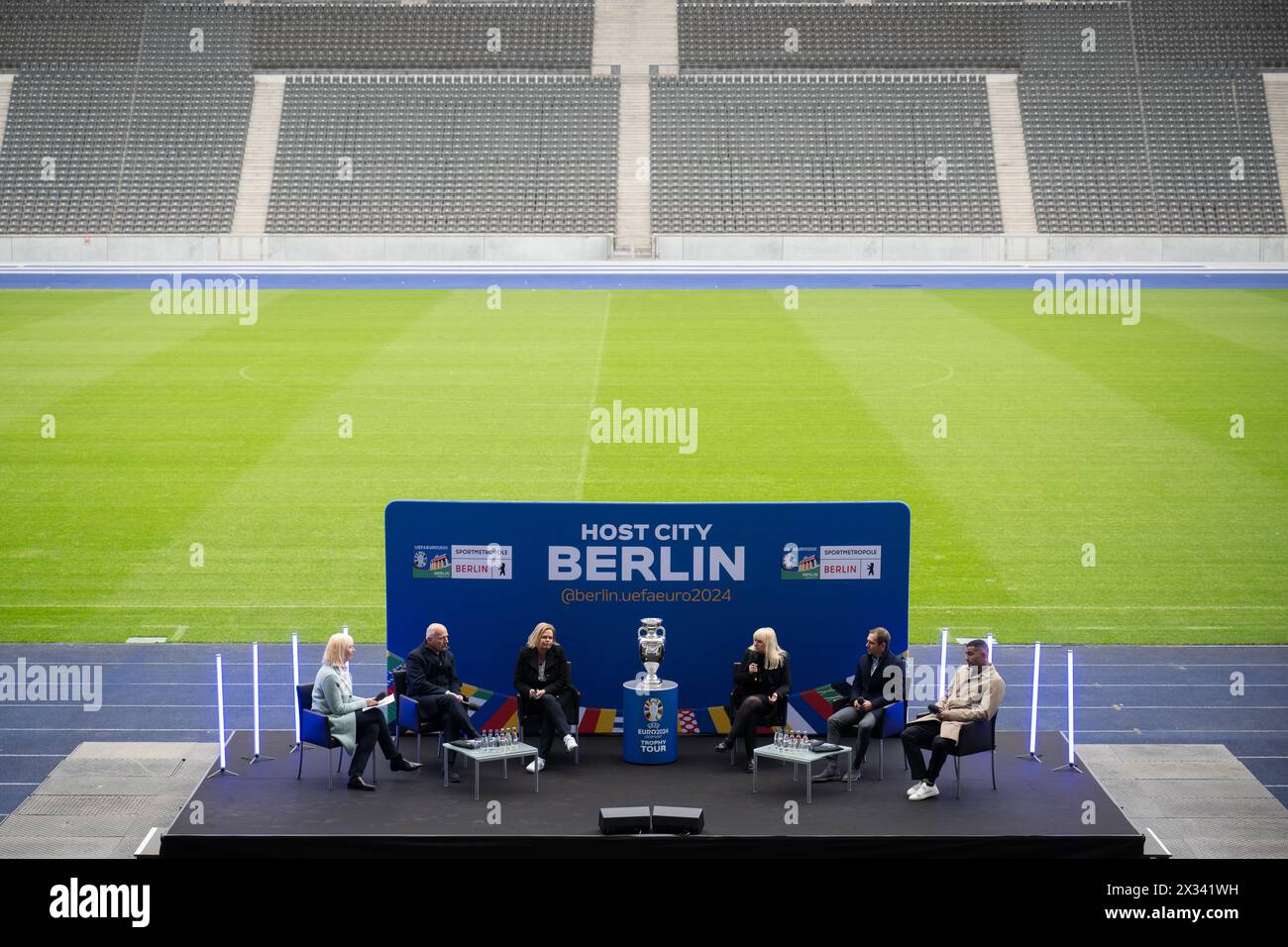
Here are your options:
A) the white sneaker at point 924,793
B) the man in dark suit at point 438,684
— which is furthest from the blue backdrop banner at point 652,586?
the white sneaker at point 924,793

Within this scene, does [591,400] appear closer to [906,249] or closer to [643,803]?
[643,803]

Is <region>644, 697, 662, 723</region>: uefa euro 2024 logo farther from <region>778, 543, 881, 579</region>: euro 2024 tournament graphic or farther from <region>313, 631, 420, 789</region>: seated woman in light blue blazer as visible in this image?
<region>313, 631, 420, 789</region>: seated woman in light blue blazer

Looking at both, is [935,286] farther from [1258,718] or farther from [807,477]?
[1258,718]

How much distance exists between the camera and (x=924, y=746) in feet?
33.2

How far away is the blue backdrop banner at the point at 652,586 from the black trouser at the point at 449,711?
0.77 meters

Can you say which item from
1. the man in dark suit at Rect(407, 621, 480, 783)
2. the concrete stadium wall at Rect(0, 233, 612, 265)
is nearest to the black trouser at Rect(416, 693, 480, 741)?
the man in dark suit at Rect(407, 621, 480, 783)

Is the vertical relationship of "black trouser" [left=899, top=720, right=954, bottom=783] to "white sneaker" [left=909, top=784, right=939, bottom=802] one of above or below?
above

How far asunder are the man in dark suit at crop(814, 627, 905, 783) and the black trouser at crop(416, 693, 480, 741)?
2.43 meters

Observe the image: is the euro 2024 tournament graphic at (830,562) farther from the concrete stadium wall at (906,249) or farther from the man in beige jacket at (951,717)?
the concrete stadium wall at (906,249)

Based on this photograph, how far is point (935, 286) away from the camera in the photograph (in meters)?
42.7

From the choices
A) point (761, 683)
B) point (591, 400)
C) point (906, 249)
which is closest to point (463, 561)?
point (761, 683)

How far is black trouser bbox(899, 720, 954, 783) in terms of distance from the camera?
991 centimetres

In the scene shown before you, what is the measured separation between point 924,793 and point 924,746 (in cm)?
37
